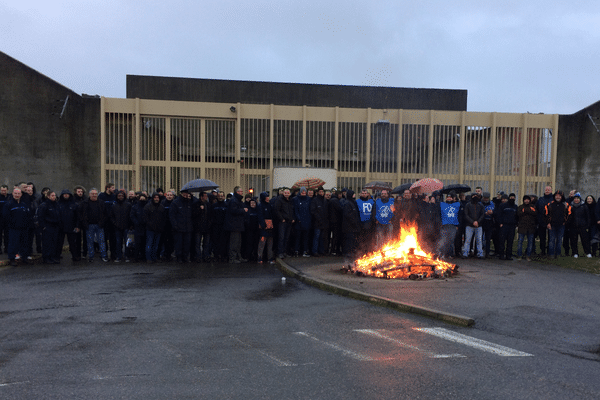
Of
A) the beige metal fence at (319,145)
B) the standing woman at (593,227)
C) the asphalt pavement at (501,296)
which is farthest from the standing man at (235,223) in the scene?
the standing woman at (593,227)

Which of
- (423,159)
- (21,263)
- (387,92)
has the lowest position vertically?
(21,263)

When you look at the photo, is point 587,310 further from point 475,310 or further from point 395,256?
point 395,256

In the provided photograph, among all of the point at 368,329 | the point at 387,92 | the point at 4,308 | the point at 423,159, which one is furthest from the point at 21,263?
the point at 387,92

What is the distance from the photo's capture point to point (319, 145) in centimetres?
2166

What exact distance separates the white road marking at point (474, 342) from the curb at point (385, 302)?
0.43 metres

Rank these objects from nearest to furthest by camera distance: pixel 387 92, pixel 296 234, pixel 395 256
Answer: pixel 395 256
pixel 296 234
pixel 387 92

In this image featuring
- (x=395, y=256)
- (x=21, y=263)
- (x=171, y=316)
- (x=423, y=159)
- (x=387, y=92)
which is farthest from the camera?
(x=387, y=92)

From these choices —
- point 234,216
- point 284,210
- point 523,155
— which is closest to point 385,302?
point 284,210

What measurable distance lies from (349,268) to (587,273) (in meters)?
5.51

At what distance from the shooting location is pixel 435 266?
34.5ft

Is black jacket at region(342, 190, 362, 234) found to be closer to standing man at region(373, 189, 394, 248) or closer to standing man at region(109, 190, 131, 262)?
standing man at region(373, 189, 394, 248)

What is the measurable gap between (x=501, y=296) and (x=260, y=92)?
2508cm

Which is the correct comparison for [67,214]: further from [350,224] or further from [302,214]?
[350,224]

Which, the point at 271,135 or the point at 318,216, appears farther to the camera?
the point at 271,135
